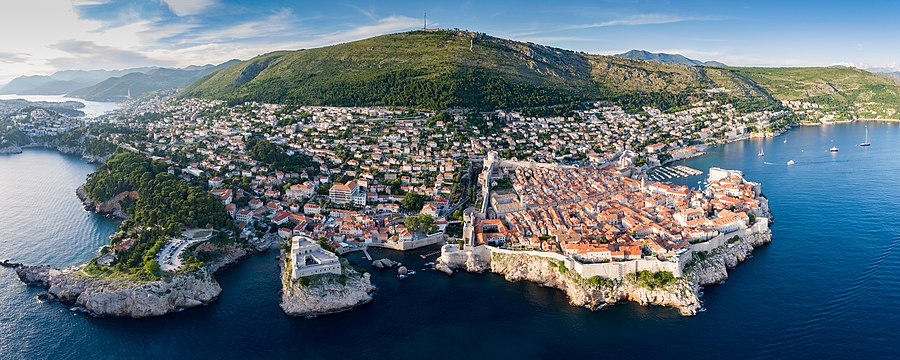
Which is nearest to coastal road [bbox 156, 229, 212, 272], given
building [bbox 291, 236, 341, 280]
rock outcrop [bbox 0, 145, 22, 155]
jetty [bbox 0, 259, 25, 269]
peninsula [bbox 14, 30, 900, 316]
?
peninsula [bbox 14, 30, 900, 316]

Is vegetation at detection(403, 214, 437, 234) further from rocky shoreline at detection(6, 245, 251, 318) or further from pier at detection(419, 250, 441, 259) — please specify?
rocky shoreline at detection(6, 245, 251, 318)

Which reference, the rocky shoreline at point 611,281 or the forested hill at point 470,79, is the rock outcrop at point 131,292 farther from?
the forested hill at point 470,79

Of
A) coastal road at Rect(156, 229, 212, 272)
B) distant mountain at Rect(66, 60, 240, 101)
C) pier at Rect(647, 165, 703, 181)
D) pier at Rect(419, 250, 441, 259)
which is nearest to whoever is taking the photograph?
coastal road at Rect(156, 229, 212, 272)

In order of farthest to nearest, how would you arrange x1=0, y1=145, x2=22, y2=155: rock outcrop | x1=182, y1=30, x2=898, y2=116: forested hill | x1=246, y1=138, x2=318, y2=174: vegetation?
1. x1=0, y1=145, x2=22, y2=155: rock outcrop
2. x1=182, y1=30, x2=898, y2=116: forested hill
3. x1=246, y1=138, x2=318, y2=174: vegetation

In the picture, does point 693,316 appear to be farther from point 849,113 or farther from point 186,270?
point 849,113

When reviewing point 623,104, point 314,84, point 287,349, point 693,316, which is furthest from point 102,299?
point 623,104

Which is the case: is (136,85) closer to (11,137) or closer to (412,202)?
(11,137)
